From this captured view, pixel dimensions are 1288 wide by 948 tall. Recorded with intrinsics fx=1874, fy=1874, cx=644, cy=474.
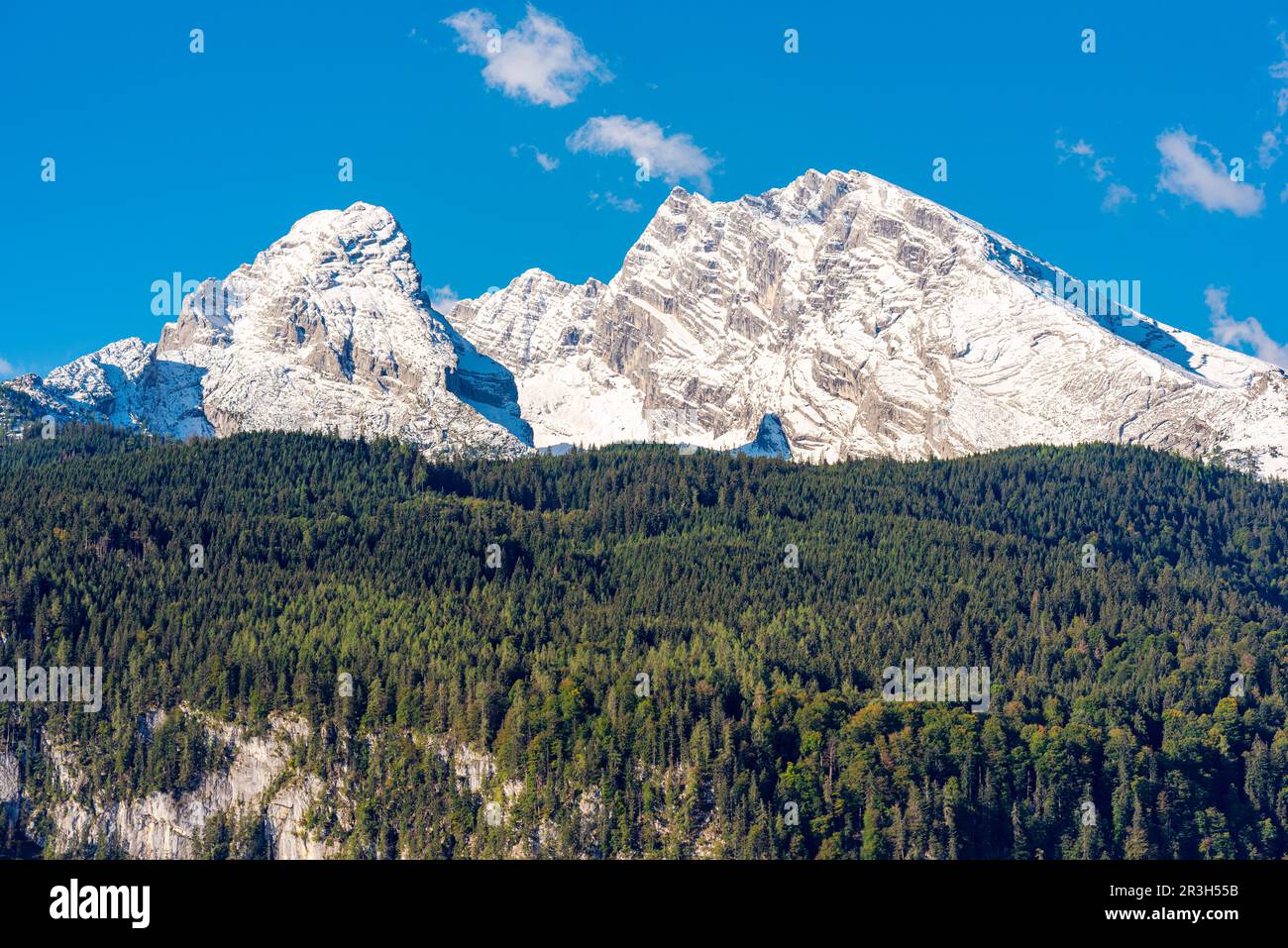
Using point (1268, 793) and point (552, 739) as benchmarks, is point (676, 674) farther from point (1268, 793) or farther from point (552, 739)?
point (1268, 793)

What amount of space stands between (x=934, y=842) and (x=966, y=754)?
13045 millimetres

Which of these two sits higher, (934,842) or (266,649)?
(266,649)

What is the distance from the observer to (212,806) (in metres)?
172

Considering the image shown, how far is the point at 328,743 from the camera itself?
172375 mm

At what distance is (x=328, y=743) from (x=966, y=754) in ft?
190

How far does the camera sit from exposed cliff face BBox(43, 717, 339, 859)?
169750mm

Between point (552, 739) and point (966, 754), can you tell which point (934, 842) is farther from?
point (552, 739)

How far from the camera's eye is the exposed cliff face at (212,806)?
16975 cm
